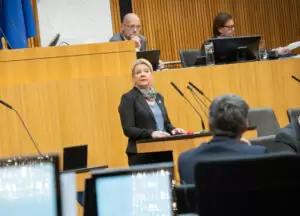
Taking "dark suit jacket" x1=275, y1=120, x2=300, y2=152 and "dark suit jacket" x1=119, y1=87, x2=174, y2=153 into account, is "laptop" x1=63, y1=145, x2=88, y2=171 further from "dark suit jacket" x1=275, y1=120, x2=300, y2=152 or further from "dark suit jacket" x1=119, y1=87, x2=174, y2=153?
"dark suit jacket" x1=275, y1=120, x2=300, y2=152

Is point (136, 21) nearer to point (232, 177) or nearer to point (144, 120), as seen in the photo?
point (144, 120)

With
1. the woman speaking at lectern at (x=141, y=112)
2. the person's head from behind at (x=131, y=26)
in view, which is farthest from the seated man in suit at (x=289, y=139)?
the person's head from behind at (x=131, y=26)

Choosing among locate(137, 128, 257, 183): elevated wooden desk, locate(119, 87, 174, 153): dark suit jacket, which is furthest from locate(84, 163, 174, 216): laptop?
locate(119, 87, 174, 153): dark suit jacket

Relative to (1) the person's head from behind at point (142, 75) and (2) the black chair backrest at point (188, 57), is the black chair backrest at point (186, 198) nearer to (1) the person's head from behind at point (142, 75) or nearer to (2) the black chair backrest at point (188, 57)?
(1) the person's head from behind at point (142, 75)

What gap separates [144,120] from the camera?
5574 millimetres

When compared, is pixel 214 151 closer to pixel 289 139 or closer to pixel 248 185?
pixel 289 139

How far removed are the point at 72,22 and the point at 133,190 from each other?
→ 8.26 m

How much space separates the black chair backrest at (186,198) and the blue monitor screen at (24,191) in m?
0.36

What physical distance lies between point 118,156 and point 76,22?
155 inches

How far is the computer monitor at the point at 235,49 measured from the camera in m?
7.09

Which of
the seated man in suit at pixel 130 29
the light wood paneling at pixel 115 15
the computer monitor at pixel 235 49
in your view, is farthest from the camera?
the light wood paneling at pixel 115 15

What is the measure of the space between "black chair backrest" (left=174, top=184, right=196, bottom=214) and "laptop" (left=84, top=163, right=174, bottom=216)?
1.1 inches

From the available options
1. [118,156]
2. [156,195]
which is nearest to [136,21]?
[118,156]

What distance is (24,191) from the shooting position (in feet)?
6.11
